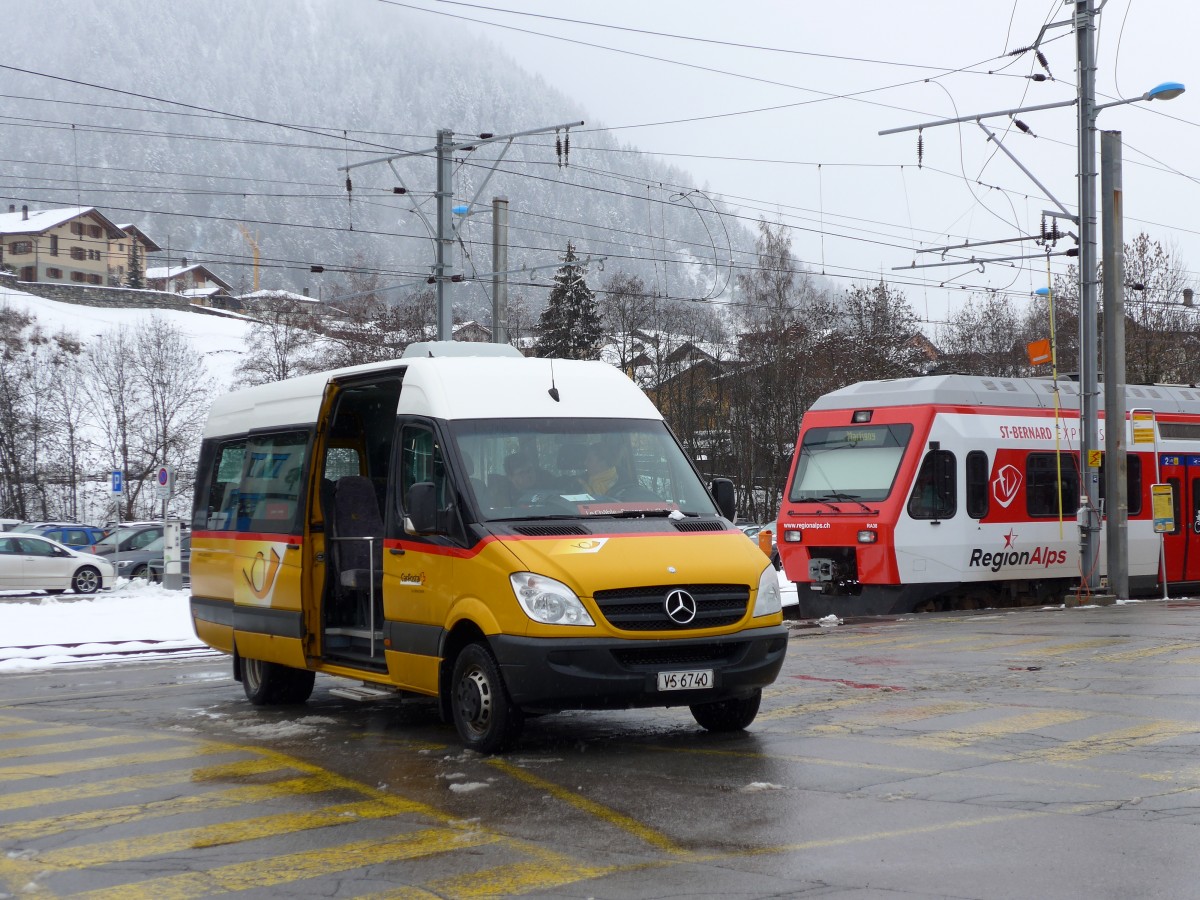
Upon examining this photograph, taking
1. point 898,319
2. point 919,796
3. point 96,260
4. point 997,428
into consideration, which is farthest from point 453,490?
point 96,260

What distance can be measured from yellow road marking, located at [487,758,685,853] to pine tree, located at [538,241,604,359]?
2432 inches

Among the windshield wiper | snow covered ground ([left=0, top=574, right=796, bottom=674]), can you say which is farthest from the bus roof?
the windshield wiper

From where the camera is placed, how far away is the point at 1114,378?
24.5 m

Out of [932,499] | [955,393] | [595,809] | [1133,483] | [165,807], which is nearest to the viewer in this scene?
[595,809]

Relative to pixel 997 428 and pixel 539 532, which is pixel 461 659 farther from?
pixel 997 428

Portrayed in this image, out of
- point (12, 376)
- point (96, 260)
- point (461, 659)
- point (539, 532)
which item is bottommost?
point (461, 659)

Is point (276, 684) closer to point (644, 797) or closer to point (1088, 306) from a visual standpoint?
point (644, 797)

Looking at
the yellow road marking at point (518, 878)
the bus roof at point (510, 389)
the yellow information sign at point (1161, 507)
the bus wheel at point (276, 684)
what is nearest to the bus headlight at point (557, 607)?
the bus roof at point (510, 389)

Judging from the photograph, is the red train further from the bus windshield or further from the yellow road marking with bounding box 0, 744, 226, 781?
the yellow road marking with bounding box 0, 744, 226, 781

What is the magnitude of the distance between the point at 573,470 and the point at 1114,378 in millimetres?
16760

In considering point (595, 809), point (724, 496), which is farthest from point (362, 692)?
point (595, 809)

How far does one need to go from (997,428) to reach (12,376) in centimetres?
5706

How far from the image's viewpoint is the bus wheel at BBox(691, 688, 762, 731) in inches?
391

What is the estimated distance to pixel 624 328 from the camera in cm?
7119
